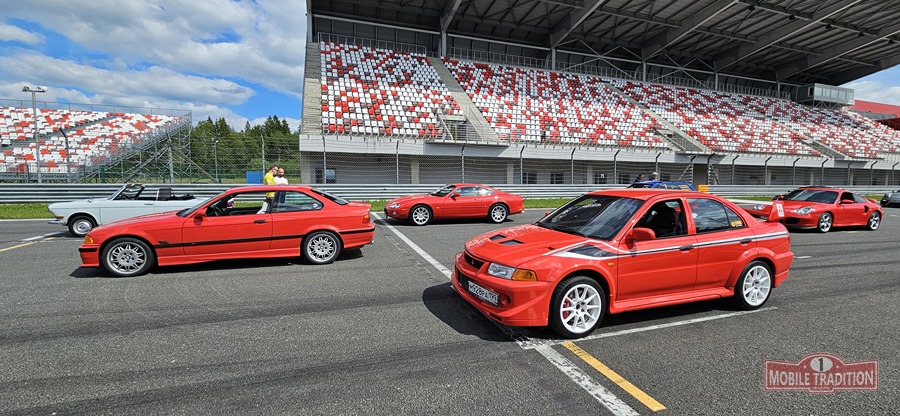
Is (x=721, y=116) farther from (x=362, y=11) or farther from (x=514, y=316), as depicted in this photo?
(x=514, y=316)

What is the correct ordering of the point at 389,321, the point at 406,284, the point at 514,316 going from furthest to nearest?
the point at 406,284, the point at 389,321, the point at 514,316

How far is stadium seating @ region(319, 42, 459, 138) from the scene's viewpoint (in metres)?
20.6

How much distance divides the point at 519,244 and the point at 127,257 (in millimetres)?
5424

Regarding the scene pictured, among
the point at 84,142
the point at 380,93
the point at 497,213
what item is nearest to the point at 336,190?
the point at 497,213

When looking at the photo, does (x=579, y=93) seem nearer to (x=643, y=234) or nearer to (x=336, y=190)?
(x=336, y=190)

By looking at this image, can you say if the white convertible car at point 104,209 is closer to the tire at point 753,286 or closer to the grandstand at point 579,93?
the grandstand at point 579,93

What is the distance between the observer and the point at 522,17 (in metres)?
29.9

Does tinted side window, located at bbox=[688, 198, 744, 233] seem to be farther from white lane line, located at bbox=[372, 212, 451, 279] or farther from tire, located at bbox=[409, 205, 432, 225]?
tire, located at bbox=[409, 205, 432, 225]

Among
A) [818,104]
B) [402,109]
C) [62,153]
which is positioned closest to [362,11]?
[402,109]

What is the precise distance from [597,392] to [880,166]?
1697 inches

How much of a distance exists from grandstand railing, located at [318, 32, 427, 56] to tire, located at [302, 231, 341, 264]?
87.2 feet

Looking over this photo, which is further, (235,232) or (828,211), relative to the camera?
(828,211)

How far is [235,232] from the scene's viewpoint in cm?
578

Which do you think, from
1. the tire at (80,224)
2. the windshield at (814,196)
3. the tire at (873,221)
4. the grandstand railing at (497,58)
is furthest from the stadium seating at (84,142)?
the tire at (873,221)
